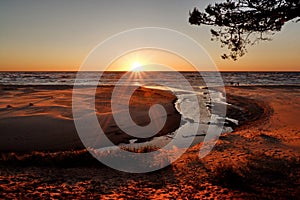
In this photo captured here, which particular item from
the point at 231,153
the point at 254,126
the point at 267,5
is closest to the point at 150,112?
the point at 254,126

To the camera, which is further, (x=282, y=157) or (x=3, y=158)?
(x=282, y=157)

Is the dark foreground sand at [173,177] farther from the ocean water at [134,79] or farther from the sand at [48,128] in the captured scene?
the ocean water at [134,79]

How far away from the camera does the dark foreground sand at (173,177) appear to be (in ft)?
19.4

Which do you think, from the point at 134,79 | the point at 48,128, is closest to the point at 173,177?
the point at 48,128

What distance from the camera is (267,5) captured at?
7.39 metres

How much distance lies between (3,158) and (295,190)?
9053mm

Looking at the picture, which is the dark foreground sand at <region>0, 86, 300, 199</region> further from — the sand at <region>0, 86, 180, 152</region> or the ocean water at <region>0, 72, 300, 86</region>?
the ocean water at <region>0, 72, 300, 86</region>

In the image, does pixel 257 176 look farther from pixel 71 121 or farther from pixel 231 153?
pixel 71 121

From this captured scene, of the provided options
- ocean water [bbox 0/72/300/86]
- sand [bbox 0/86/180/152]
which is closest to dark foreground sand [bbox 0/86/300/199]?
sand [bbox 0/86/180/152]

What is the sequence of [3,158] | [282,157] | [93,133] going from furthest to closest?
[93,133], [282,157], [3,158]

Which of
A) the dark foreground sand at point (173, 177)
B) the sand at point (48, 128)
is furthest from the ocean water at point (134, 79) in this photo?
the dark foreground sand at point (173, 177)

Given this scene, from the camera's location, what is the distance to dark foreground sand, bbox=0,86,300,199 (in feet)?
19.4

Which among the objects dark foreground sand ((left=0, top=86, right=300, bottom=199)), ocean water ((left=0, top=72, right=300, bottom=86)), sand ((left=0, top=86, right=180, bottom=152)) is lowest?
dark foreground sand ((left=0, top=86, right=300, bottom=199))

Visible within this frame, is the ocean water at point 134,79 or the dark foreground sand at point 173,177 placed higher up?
the ocean water at point 134,79
